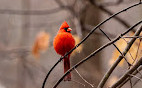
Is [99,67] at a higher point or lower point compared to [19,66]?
lower

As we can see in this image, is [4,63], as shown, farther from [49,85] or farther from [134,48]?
[134,48]

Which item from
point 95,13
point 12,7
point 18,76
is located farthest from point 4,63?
point 95,13

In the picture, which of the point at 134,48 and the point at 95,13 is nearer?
the point at 134,48

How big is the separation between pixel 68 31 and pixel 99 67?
1.53 metres

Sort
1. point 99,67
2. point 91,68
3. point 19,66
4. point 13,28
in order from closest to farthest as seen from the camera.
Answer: point 91,68, point 99,67, point 19,66, point 13,28

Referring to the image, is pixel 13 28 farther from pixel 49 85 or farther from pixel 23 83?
pixel 49 85

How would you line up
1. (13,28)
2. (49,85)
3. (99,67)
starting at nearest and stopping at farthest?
1. (49,85)
2. (99,67)
3. (13,28)

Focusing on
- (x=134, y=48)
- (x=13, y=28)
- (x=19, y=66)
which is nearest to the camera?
(x=134, y=48)

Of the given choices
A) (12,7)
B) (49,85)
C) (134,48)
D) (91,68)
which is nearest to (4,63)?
(12,7)

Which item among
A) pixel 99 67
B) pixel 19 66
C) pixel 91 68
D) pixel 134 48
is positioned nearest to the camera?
pixel 134 48

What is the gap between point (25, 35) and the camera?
4.89 meters

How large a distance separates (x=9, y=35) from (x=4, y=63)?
0.54m

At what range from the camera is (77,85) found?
61.7 inches

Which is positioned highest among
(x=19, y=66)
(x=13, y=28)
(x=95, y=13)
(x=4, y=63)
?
(x=13, y=28)
